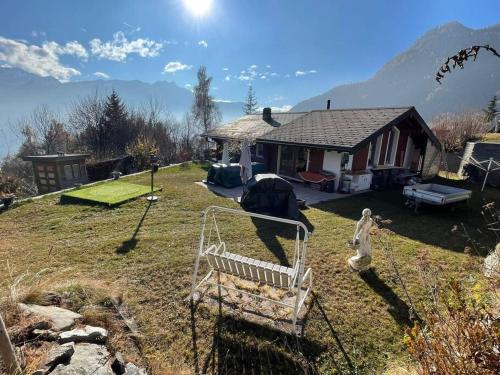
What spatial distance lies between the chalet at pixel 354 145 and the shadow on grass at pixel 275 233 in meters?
5.75

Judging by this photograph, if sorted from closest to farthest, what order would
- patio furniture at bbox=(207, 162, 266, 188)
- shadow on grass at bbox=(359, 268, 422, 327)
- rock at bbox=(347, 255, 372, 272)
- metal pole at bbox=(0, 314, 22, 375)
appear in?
1. metal pole at bbox=(0, 314, 22, 375)
2. shadow on grass at bbox=(359, 268, 422, 327)
3. rock at bbox=(347, 255, 372, 272)
4. patio furniture at bbox=(207, 162, 266, 188)

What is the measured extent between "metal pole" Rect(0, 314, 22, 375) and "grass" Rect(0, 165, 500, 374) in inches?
55.9

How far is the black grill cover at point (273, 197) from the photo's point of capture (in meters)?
9.74

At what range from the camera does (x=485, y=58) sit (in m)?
198

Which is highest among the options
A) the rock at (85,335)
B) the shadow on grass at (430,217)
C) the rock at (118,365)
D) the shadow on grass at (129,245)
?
the rock at (85,335)

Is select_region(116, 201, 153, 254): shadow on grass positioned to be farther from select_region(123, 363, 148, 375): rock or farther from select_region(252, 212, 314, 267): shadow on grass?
→ select_region(123, 363, 148, 375): rock

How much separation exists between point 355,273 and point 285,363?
2.95m

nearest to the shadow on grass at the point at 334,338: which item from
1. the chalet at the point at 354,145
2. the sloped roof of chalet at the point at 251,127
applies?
the chalet at the point at 354,145

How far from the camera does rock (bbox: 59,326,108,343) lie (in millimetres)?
2922

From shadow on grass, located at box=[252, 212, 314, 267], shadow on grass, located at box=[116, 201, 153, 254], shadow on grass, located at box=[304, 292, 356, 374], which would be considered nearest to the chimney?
shadow on grass, located at box=[252, 212, 314, 267]

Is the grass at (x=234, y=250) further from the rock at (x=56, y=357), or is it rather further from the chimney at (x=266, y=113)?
the chimney at (x=266, y=113)

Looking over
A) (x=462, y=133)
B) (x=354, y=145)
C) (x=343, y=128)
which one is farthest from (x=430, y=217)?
(x=462, y=133)

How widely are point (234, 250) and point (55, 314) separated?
407 cm

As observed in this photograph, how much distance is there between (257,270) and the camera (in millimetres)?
4133
